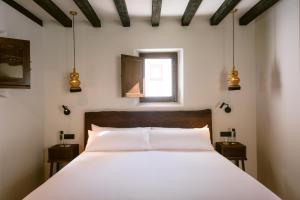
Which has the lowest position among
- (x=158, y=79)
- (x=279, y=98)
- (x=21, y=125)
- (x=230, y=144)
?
(x=230, y=144)

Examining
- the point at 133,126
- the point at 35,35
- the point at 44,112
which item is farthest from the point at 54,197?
the point at 35,35

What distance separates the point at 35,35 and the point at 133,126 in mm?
1688

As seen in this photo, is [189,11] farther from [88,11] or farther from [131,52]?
[88,11]

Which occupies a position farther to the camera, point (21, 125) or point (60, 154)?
point (60, 154)

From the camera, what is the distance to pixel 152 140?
9.91ft

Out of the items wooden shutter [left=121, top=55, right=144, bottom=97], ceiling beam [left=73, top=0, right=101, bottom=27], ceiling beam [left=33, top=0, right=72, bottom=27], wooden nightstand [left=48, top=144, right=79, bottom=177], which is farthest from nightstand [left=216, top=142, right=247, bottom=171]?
ceiling beam [left=33, top=0, right=72, bottom=27]

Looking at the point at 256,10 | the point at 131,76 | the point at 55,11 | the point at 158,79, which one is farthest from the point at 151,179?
the point at 256,10

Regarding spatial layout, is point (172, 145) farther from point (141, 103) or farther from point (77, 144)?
point (77, 144)

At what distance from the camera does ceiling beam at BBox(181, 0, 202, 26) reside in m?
2.76

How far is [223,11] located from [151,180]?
2.10 m

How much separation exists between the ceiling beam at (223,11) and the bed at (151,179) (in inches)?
62.8

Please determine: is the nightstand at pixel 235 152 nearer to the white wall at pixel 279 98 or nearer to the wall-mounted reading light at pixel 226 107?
the white wall at pixel 279 98

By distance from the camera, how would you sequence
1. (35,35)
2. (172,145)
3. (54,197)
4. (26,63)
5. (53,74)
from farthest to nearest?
1. (53,74)
2. (35,35)
3. (172,145)
4. (26,63)
5. (54,197)

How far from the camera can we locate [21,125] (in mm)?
2898
